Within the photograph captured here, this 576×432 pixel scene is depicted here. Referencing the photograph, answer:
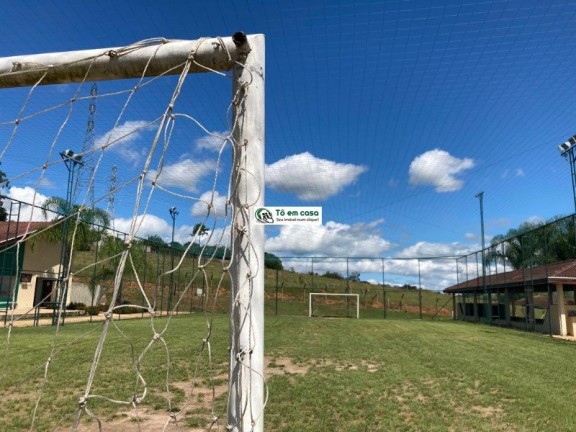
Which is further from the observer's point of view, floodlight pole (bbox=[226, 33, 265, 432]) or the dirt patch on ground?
the dirt patch on ground

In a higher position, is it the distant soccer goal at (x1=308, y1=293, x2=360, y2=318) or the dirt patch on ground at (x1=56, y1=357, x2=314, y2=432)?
the distant soccer goal at (x1=308, y1=293, x2=360, y2=318)

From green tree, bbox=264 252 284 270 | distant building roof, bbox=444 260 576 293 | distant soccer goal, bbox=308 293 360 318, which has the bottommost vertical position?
distant soccer goal, bbox=308 293 360 318

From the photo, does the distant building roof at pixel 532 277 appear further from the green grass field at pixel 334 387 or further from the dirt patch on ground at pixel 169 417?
the dirt patch on ground at pixel 169 417

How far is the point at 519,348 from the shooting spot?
1023cm

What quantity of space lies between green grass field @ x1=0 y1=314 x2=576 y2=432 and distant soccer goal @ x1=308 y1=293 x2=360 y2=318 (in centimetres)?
1639

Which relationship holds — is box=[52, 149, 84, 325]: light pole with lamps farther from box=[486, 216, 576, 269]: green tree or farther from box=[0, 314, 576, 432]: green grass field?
box=[486, 216, 576, 269]: green tree

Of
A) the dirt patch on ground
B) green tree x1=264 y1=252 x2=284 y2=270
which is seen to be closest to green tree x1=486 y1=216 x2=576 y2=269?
green tree x1=264 y1=252 x2=284 y2=270

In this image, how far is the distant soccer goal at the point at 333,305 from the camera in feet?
83.8

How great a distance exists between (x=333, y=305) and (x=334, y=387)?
20600mm

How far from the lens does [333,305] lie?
25.8 metres

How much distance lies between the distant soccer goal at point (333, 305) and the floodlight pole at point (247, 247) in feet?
78.5

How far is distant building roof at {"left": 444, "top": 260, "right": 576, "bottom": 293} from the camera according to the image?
618 inches

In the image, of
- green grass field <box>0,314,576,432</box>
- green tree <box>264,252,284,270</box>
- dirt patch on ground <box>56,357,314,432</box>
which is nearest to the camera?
dirt patch on ground <box>56,357,314,432</box>

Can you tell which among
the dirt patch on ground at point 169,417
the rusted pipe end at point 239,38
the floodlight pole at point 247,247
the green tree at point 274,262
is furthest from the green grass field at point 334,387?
the green tree at point 274,262
